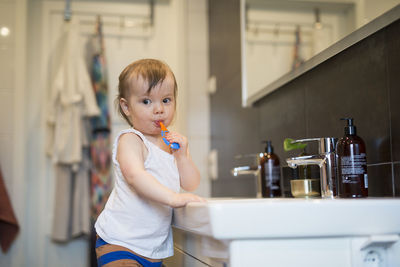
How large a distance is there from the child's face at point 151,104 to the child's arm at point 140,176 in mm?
64

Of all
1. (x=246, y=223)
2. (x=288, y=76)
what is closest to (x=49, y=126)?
(x=288, y=76)

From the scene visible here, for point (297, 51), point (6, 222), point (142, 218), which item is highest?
point (297, 51)

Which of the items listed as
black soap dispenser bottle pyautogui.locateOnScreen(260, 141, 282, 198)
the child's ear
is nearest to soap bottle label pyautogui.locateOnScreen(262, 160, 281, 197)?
black soap dispenser bottle pyautogui.locateOnScreen(260, 141, 282, 198)

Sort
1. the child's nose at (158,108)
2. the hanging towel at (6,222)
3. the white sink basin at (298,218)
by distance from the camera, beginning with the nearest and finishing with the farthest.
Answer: the white sink basin at (298,218) < the child's nose at (158,108) < the hanging towel at (6,222)

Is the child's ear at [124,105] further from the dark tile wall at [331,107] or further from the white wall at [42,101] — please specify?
the white wall at [42,101]

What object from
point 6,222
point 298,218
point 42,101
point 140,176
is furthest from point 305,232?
point 42,101

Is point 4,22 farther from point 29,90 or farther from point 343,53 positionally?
point 343,53

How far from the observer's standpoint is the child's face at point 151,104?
1.18 m

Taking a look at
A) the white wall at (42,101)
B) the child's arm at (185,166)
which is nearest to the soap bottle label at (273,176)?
the child's arm at (185,166)

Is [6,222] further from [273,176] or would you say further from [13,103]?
[273,176]

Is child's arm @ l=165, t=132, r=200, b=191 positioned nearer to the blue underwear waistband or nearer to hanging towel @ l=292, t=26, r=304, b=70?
the blue underwear waistband

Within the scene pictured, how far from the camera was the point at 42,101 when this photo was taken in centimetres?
296

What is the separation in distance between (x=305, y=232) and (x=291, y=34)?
1.01 metres

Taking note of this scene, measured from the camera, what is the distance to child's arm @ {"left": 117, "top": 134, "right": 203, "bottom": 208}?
0.97m
